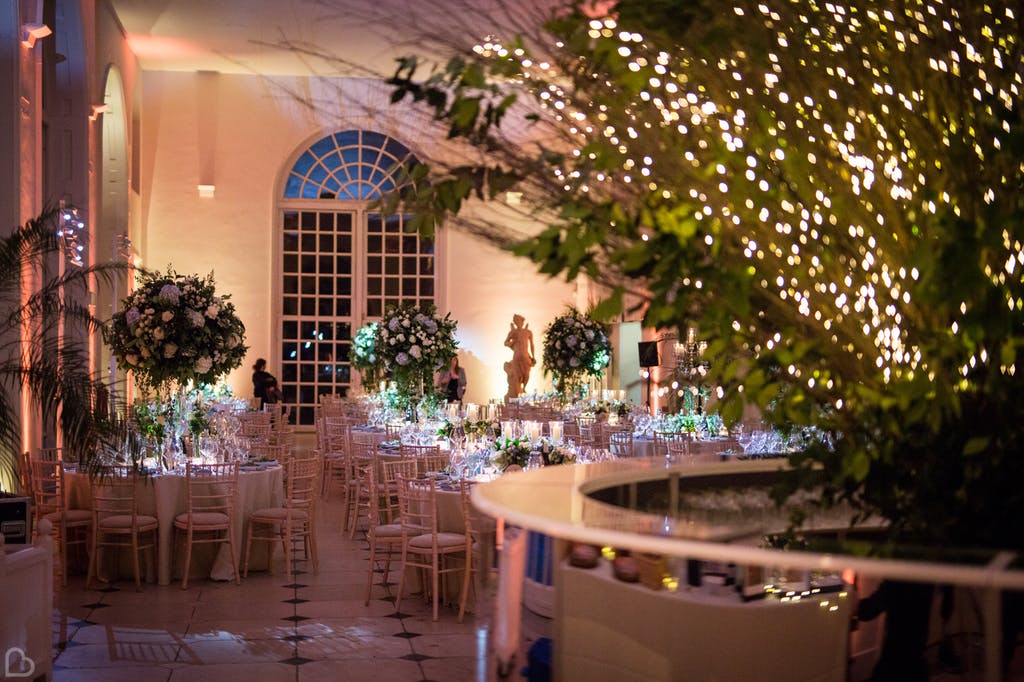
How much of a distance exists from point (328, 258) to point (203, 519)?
1342cm

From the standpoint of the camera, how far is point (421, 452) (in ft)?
31.2

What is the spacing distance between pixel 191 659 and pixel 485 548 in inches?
149

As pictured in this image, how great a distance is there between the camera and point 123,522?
7.53m

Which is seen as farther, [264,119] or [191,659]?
[264,119]

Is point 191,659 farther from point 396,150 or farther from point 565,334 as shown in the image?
point 396,150

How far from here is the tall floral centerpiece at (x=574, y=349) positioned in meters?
15.4

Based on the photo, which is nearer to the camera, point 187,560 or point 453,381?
point 187,560

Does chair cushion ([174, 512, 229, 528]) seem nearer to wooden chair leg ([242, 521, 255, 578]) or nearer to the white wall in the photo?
wooden chair leg ([242, 521, 255, 578])

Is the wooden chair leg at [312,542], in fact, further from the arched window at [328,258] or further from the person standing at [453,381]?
the arched window at [328,258]

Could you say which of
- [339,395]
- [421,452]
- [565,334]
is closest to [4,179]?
[421,452]

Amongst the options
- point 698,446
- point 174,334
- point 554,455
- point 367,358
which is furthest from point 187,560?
point 367,358

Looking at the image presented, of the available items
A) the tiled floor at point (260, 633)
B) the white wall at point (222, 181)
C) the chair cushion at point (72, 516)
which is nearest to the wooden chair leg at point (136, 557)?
the tiled floor at point (260, 633)

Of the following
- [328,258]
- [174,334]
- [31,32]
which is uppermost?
[31,32]

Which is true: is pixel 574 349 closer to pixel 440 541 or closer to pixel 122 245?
pixel 122 245
